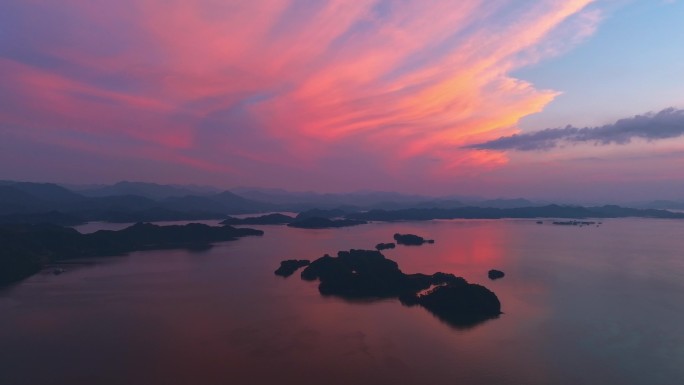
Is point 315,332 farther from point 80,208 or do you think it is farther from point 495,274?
point 80,208

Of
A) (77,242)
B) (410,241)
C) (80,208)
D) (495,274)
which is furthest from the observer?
(80,208)

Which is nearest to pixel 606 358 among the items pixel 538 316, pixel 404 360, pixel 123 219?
pixel 538 316

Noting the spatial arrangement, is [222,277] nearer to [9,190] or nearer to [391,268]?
[391,268]

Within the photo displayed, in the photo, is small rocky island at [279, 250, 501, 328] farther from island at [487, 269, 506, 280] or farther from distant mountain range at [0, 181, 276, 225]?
distant mountain range at [0, 181, 276, 225]

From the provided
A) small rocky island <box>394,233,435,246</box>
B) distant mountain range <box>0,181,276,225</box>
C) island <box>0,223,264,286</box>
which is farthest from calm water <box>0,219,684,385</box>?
distant mountain range <box>0,181,276,225</box>

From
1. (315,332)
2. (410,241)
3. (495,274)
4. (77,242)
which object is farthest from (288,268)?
(410,241)

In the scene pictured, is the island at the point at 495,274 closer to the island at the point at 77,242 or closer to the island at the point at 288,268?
the island at the point at 288,268

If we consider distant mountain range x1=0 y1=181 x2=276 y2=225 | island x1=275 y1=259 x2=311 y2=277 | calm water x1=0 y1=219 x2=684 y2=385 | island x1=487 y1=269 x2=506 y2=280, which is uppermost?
distant mountain range x1=0 y1=181 x2=276 y2=225

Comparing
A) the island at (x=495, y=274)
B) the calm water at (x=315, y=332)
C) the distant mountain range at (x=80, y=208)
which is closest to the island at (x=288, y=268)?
the calm water at (x=315, y=332)
